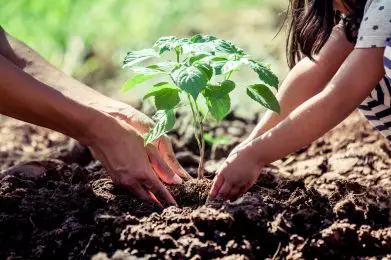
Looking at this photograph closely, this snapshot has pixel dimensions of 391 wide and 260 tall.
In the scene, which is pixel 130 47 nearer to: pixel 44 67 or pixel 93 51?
pixel 93 51

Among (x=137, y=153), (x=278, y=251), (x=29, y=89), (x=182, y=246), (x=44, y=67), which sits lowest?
(x=278, y=251)

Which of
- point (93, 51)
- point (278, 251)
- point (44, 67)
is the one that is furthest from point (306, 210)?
point (93, 51)

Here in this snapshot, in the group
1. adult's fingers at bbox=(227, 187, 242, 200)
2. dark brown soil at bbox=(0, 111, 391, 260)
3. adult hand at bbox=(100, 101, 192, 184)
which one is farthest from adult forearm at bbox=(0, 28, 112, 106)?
adult's fingers at bbox=(227, 187, 242, 200)

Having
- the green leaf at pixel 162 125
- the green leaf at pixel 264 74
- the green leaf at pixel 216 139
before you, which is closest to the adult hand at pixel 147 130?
the green leaf at pixel 162 125

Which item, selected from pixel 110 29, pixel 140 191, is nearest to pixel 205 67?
pixel 140 191

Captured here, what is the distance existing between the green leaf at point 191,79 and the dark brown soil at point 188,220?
32 centimetres

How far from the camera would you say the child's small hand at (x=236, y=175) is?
6.98 feet

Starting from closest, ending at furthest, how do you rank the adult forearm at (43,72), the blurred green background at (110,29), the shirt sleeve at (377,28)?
the shirt sleeve at (377,28) < the adult forearm at (43,72) < the blurred green background at (110,29)

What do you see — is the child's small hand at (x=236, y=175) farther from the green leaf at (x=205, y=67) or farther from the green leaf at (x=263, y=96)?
the green leaf at (x=205, y=67)

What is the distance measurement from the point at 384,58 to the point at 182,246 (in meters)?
0.84

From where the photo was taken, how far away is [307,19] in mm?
2535

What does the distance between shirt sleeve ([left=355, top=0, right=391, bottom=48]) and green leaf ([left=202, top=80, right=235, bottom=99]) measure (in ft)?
1.36

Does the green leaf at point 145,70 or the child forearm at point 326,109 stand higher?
the green leaf at point 145,70

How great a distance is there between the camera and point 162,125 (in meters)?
2.11
